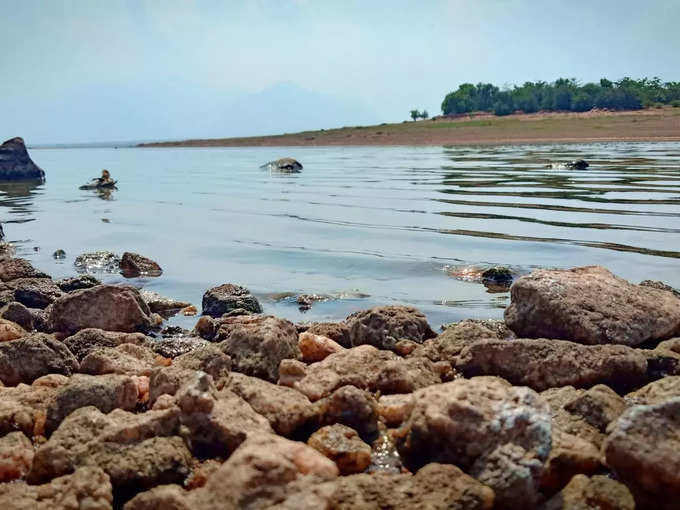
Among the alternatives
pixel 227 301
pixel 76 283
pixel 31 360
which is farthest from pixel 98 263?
pixel 31 360

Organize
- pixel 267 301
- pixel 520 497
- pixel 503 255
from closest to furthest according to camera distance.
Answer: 1. pixel 520 497
2. pixel 267 301
3. pixel 503 255

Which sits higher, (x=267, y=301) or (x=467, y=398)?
(x=467, y=398)

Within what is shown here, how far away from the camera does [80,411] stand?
514 cm

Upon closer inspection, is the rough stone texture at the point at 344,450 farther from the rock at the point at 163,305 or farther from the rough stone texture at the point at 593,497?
the rock at the point at 163,305

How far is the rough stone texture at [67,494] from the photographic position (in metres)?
4.24

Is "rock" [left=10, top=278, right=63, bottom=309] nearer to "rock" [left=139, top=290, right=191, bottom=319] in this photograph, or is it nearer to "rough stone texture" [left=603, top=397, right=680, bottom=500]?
"rock" [left=139, top=290, right=191, bottom=319]

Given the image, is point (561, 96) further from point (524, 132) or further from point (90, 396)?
point (90, 396)

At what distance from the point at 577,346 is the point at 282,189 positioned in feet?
76.8

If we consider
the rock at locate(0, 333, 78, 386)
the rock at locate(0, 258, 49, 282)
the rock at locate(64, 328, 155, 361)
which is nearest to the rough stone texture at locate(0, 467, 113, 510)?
the rock at locate(0, 333, 78, 386)

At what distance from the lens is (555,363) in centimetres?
605

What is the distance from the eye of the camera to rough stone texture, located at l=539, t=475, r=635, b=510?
13.7 feet

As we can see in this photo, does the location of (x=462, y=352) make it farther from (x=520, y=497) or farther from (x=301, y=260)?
(x=301, y=260)

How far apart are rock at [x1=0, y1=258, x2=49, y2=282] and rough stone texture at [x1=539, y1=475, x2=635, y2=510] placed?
10079 millimetres

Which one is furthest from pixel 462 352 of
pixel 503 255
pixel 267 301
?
pixel 503 255
